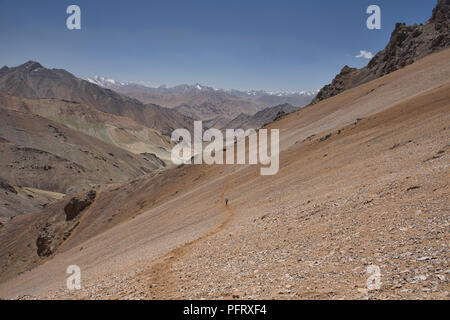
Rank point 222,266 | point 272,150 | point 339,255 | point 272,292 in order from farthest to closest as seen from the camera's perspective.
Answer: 1. point 272,150
2. point 222,266
3. point 339,255
4. point 272,292

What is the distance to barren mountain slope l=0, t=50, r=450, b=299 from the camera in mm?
5988

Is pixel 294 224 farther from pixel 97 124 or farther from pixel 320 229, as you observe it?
pixel 97 124

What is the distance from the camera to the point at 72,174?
281ft

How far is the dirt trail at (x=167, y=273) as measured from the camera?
293 inches

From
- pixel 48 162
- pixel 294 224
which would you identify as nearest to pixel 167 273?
pixel 294 224

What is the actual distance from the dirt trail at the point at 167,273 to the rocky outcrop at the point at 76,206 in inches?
1146

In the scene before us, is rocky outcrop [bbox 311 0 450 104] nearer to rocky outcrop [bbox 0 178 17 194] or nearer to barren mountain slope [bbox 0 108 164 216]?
rocky outcrop [bbox 0 178 17 194]

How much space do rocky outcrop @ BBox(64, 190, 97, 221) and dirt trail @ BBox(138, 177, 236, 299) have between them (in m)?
29.1

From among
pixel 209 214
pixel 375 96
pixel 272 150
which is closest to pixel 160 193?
pixel 272 150

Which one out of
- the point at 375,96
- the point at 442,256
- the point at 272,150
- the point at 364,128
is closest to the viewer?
the point at 442,256

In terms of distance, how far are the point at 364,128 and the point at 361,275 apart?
1651 cm

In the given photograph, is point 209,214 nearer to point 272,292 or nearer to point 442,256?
point 272,292

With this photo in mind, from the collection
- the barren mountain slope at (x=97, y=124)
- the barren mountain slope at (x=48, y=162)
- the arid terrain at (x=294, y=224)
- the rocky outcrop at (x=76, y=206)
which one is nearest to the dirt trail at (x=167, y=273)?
the arid terrain at (x=294, y=224)

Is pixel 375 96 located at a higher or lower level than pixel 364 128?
higher
